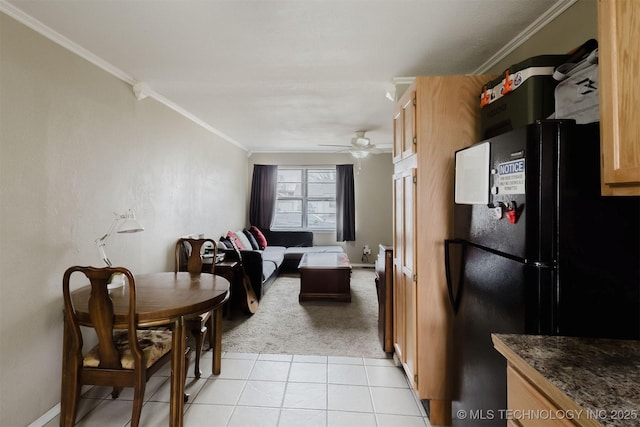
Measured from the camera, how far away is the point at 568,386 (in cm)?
76

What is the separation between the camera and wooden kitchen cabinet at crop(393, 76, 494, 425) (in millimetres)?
1819

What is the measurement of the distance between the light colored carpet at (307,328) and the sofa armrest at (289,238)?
1.88 metres

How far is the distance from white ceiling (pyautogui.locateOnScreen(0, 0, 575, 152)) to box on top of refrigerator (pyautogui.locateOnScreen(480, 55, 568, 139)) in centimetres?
50

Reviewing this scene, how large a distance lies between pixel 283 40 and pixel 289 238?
15.6 ft

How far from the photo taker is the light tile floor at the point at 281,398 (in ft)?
6.23

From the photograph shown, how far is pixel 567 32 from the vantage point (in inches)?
61.4

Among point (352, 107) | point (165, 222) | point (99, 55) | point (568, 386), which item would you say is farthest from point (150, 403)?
point (352, 107)

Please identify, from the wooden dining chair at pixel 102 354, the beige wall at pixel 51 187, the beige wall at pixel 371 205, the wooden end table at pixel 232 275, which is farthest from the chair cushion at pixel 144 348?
the beige wall at pixel 371 205

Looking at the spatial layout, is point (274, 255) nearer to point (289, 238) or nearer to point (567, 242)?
point (289, 238)

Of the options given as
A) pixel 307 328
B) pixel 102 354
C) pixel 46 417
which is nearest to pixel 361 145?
pixel 307 328

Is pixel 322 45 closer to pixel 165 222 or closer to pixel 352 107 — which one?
pixel 352 107

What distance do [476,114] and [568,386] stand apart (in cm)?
153

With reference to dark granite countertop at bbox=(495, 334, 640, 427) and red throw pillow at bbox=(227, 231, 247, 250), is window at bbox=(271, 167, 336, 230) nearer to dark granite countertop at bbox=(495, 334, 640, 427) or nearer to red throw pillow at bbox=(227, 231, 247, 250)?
red throw pillow at bbox=(227, 231, 247, 250)

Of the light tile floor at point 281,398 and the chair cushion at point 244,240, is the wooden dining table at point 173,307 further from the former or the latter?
the chair cushion at point 244,240
